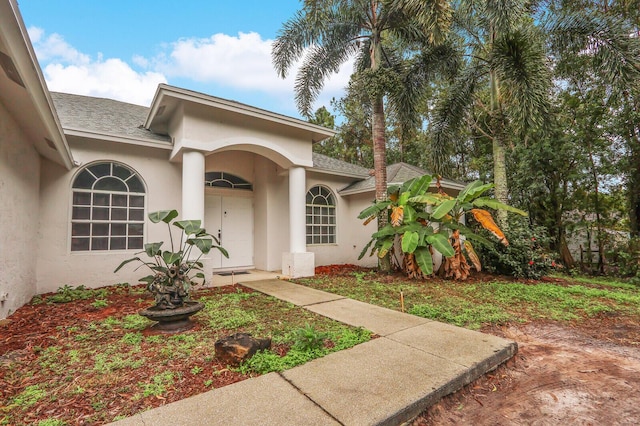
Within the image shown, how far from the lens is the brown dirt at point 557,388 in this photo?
7.73ft

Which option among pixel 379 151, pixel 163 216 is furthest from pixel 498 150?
pixel 163 216

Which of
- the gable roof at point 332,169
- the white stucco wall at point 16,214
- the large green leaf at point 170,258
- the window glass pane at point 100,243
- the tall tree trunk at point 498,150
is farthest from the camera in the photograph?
the gable roof at point 332,169

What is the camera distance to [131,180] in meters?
7.43

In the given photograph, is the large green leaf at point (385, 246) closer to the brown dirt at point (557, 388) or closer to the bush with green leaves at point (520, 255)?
the bush with green leaves at point (520, 255)

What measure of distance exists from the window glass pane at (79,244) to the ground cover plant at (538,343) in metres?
5.38

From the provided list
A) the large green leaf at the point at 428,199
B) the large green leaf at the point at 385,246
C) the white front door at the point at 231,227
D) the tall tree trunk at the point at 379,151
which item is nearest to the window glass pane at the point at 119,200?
the white front door at the point at 231,227

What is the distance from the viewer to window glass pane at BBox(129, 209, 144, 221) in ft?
24.3

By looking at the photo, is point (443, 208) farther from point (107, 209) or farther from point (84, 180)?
point (84, 180)

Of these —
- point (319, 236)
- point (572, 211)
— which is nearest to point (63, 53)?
point (319, 236)

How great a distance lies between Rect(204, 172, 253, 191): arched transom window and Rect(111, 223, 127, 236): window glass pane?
262 centimetres

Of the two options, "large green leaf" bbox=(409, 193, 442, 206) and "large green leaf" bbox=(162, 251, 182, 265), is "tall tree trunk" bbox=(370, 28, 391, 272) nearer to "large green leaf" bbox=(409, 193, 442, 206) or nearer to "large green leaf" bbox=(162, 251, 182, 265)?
"large green leaf" bbox=(409, 193, 442, 206)

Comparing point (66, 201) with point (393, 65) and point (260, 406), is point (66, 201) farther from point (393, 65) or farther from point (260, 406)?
point (393, 65)

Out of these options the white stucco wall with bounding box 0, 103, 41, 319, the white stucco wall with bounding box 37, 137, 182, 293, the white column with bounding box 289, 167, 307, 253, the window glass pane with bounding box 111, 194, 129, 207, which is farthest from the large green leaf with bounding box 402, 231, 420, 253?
the white stucco wall with bounding box 0, 103, 41, 319

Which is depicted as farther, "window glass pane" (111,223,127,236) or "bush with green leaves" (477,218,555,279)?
"bush with green leaves" (477,218,555,279)
